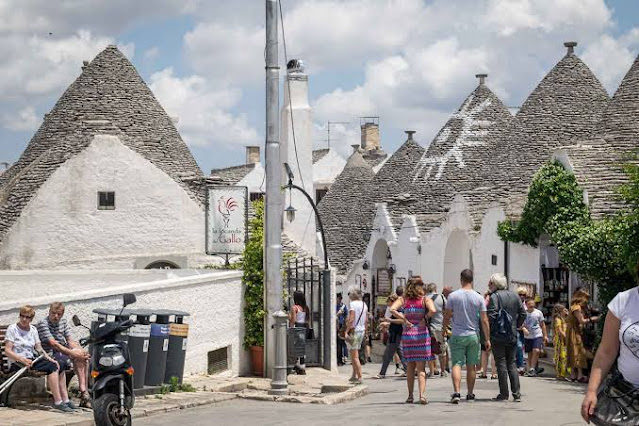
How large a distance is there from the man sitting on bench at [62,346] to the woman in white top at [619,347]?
7469 millimetres

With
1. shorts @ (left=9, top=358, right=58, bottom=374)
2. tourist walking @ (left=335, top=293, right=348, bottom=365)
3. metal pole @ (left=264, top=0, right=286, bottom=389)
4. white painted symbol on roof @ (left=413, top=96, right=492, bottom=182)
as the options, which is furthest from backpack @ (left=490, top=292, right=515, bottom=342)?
white painted symbol on roof @ (left=413, top=96, right=492, bottom=182)

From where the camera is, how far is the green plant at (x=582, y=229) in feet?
59.3

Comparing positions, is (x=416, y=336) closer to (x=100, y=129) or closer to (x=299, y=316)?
(x=299, y=316)

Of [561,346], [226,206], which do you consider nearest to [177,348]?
[226,206]

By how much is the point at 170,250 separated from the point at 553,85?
16.0 meters

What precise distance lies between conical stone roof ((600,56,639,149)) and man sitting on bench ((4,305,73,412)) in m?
17.2

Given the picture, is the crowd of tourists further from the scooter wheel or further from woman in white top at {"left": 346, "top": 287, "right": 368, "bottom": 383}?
the scooter wheel

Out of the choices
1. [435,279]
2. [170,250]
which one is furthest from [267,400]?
[435,279]

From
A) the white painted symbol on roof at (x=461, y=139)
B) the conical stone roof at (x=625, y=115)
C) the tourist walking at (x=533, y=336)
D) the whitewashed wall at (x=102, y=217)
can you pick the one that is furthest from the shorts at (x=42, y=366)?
the white painted symbol on roof at (x=461, y=139)

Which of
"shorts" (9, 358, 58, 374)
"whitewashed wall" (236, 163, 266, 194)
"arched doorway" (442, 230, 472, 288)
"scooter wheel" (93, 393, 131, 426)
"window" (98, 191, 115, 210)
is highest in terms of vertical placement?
"whitewashed wall" (236, 163, 266, 194)

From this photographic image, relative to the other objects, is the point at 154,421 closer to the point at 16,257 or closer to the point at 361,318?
the point at 361,318

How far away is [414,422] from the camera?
1195 centimetres

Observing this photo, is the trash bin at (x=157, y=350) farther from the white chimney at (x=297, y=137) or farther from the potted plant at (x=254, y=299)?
the white chimney at (x=297, y=137)

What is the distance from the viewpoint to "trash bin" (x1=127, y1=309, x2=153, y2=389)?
46.8 feet
